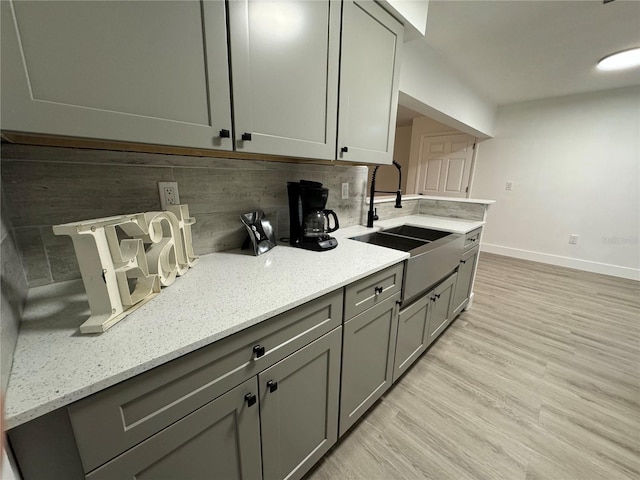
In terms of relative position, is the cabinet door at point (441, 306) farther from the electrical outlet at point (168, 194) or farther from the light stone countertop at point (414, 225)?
the electrical outlet at point (168, 194)

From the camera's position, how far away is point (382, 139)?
1530mm

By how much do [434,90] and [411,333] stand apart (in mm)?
2275

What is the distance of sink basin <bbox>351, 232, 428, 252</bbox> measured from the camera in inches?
69.8

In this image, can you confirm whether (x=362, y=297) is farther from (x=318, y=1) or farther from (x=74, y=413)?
(x=318, y=1)

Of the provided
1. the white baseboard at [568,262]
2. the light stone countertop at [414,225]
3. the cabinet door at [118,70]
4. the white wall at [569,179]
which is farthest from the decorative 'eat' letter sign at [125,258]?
the white baseboard at [568,262]

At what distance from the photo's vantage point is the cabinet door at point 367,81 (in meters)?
1.21

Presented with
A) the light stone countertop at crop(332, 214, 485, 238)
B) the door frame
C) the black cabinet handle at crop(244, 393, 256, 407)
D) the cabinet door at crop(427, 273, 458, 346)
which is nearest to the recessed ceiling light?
the door frame

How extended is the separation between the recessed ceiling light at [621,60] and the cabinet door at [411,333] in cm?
297

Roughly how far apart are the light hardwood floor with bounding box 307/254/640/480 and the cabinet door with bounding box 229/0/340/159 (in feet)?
4.91

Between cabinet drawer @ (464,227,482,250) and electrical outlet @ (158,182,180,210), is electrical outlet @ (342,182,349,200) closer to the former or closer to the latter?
cabinet drawer @ (464,227,482,250)

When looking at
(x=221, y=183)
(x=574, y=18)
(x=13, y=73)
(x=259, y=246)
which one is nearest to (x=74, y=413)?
(x=13, y=73)

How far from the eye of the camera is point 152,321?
674 mm

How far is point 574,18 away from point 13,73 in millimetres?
3160

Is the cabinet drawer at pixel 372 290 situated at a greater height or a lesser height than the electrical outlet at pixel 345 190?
lesser
